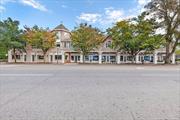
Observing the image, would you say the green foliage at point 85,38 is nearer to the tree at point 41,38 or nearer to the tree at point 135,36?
the tree at point 135,36

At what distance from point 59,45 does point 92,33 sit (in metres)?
14.2

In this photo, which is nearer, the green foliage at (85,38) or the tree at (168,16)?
the tree at (168,16)

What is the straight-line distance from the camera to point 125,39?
46406mm

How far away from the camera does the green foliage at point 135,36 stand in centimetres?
4534

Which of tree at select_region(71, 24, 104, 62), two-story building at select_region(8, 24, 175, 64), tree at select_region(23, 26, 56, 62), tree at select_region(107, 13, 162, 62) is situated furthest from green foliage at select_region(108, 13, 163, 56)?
tree at select_region(23, 26, 56, 62)

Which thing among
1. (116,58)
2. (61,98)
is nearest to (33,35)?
(116,58)

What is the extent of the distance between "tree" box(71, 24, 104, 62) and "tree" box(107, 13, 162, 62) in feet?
12.5

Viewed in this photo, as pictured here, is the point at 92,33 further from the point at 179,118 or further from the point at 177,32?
the point at 179,118

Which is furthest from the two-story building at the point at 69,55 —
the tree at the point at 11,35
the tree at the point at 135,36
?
the tree at the point at 135,36

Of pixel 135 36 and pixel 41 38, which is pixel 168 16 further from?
pixel 41 38

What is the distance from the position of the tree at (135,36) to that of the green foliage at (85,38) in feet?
12.5

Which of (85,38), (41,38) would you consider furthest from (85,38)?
(41,38)

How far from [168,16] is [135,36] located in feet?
24.9

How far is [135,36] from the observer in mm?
46906
